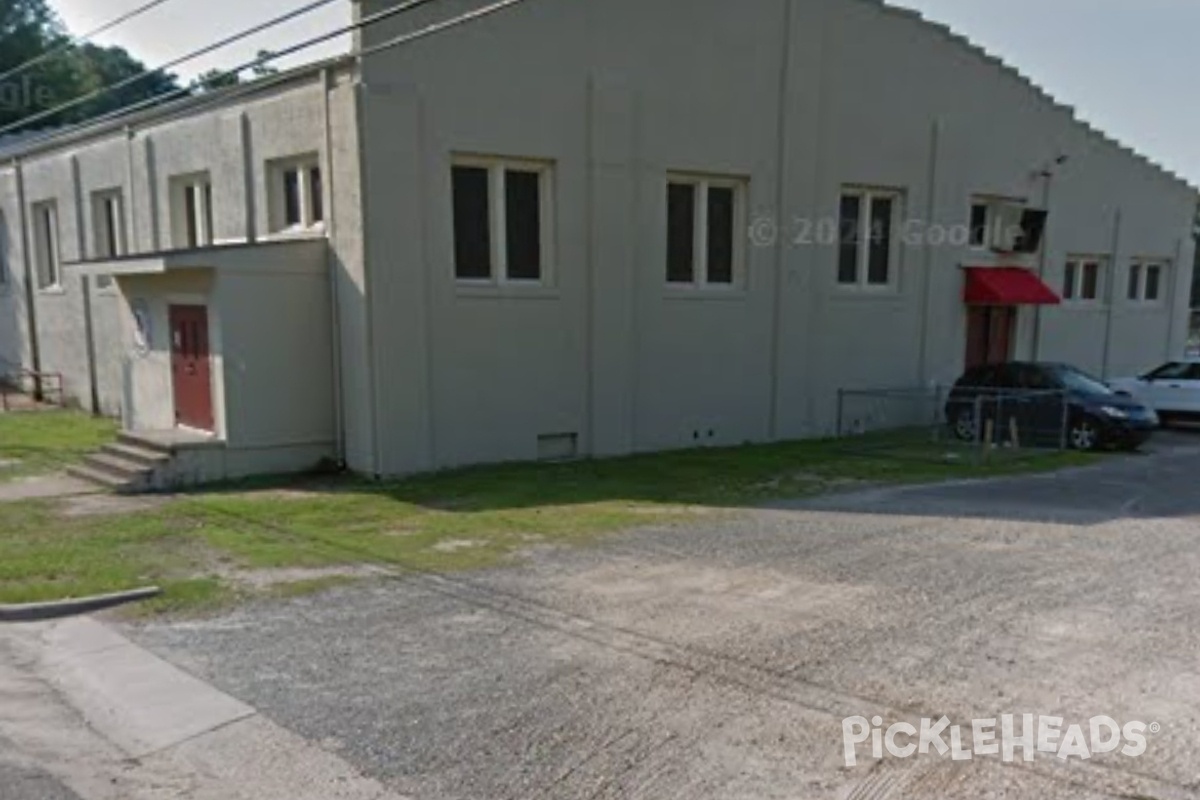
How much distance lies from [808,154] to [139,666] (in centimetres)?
1452

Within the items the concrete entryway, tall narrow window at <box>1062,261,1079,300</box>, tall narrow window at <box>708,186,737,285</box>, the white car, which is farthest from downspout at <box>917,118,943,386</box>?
the concrete entryway

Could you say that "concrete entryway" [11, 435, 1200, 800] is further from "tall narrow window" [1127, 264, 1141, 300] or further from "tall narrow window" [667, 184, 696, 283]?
"tall narrow window" [1127, 264, 1141, 300]

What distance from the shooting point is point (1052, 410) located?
56.5ft

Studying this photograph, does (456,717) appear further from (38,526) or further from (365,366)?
(365,366)

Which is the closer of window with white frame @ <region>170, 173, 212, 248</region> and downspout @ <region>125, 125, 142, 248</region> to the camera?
window with white frame @ <region>170, 173, 212, 248</region>

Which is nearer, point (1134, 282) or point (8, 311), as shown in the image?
point (8, 311)

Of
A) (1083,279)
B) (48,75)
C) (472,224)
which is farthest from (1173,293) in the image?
(48,75)

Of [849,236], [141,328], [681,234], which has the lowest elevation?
[141,328]

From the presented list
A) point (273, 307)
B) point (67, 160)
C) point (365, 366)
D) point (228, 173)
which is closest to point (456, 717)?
point (365, 366)

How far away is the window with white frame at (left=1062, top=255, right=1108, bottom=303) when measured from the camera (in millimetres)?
23359

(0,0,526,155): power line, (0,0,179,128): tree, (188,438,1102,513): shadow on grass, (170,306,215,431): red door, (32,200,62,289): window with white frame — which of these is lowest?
(188,438,1102,513): shadow on grass

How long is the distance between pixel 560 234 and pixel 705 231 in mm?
3114

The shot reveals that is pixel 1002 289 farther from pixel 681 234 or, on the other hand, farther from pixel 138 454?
pixel 138 454

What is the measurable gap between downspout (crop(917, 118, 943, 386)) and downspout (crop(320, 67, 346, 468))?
12192 mm
